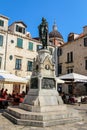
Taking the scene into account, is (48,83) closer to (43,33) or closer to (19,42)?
(43,33)

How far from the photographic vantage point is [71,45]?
26938mm

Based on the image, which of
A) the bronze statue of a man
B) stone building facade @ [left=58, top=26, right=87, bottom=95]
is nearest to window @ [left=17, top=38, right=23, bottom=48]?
stone building facade @ [left=58, top=26, right=87, bottom=95]

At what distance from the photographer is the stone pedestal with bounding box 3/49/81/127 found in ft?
22.6

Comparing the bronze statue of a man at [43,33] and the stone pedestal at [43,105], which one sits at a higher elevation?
the bronze statue of a man at [43,33]

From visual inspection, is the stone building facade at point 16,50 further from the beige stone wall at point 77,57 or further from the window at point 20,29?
the beige stone wall at point 77,57

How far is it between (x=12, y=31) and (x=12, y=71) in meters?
6.10

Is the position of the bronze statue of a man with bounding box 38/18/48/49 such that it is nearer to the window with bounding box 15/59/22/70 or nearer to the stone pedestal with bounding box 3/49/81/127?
the stone pedestal with bounding box 3/49/81/127

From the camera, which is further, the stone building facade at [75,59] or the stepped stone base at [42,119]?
the stone building facade at [75,59]

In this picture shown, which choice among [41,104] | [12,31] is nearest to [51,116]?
[41,104]

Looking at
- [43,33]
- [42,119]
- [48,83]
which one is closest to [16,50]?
[43,33]

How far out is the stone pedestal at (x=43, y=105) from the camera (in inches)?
272

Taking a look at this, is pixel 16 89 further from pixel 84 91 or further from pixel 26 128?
pixel 26 128

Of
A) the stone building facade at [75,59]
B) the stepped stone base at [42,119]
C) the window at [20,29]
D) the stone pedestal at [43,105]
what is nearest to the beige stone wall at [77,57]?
the stone building facade at [75,59]

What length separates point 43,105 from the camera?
7992mm
